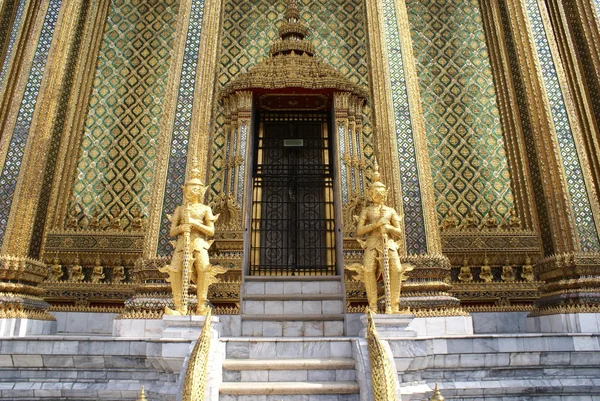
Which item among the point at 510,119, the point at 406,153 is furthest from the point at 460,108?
the point at 406,153

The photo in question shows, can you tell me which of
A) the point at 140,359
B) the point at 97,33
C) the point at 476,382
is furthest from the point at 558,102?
the point at 97,33

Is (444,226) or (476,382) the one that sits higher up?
(444,226)

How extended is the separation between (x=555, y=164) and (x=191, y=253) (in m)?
5.67

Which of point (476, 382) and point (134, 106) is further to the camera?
point (134, 106)

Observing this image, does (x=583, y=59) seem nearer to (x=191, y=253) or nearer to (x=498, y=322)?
(x=498, y=322)

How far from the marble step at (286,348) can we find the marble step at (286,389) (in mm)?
506

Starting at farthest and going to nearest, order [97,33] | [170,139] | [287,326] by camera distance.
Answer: [97,33] < [170,139] < [287,326]

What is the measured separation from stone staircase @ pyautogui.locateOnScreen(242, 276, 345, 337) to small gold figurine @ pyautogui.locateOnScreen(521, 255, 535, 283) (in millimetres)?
3287

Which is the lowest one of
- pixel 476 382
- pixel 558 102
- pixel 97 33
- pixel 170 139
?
pixel 476 382

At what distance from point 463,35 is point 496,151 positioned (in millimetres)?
2819

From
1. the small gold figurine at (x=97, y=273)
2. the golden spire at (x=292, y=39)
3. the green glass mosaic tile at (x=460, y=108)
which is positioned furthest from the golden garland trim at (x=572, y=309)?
the small gold figurine at (x=97, y=273)

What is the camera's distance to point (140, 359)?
221 inches

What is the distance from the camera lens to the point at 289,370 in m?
5.37

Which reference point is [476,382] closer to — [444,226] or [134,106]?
[444,226]
